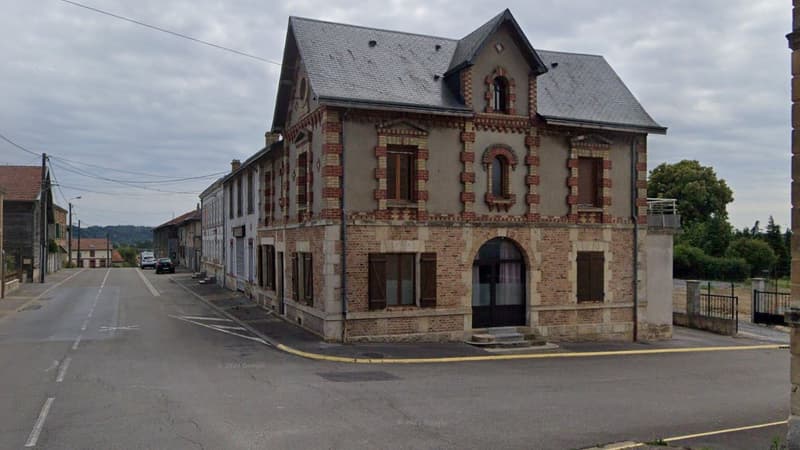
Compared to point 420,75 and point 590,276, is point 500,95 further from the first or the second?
point 590,276

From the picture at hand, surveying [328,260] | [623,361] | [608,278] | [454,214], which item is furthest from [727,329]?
[328,260]

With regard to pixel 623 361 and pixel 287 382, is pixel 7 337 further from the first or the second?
pixel 623 361

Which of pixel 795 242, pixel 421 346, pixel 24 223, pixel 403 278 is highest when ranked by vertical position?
pixel 24 223

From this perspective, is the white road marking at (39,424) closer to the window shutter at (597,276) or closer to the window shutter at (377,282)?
the window shutter at (377,282)

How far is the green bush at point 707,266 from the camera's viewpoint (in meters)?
52.7

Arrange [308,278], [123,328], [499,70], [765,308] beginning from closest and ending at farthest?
[499,70]
[308,278]
[123,328]
[765,308]

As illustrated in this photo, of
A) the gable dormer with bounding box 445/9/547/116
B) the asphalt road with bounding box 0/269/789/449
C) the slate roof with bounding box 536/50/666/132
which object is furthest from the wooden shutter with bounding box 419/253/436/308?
the slate roof with bounding box 536/50/666/132

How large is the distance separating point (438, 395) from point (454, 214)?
26.1 ft

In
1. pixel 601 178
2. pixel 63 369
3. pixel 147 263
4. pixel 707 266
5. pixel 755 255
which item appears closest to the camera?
pixel 63 369

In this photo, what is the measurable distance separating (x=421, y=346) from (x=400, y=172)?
16.9ft

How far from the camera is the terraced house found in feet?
60.3

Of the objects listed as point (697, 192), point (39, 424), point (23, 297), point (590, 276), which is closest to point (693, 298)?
point (590, 276)

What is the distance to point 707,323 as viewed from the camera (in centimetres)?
2572

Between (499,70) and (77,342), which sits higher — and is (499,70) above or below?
above
